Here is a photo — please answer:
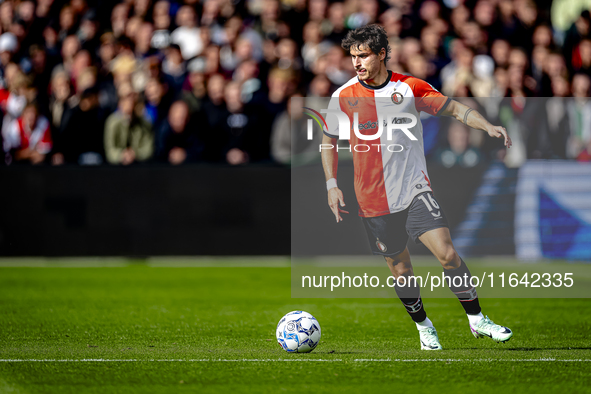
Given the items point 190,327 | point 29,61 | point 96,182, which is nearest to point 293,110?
point 96,182

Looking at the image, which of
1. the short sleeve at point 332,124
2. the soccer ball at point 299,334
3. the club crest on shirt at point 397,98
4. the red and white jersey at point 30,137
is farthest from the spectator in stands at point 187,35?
the soccer ball at point 299,334

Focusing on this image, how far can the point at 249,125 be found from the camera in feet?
38.9

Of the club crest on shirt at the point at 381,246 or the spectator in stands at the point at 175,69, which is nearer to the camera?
the club crest on shirt at the point at 381,246

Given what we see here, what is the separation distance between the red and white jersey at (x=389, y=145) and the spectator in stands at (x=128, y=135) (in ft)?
20.5

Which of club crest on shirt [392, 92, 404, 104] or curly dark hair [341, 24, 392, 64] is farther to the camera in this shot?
club crest on shirt [392, 92, 404, 104]

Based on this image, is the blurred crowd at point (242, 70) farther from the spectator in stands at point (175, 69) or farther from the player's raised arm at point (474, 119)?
the player's raised arm at point (474, 119)

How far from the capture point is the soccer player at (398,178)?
20.4ft

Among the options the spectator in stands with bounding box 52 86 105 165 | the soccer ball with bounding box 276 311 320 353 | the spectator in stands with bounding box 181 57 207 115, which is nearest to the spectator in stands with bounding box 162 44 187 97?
the spectator in stands with bounding box 181 57 207 115

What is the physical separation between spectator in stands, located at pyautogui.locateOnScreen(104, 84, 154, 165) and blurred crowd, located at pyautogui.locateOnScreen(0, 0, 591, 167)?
21 millimetres

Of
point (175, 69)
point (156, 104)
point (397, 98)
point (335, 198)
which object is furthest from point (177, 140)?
point (397, 98)

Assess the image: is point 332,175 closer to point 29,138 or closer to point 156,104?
point 156,104

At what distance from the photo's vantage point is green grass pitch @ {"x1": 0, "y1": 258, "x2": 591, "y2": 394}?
5180 mm

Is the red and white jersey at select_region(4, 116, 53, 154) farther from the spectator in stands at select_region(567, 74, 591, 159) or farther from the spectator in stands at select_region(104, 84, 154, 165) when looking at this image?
the spectator in stands at select_region(567, 74, 591, 159)

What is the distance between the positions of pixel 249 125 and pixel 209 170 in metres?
1.00
